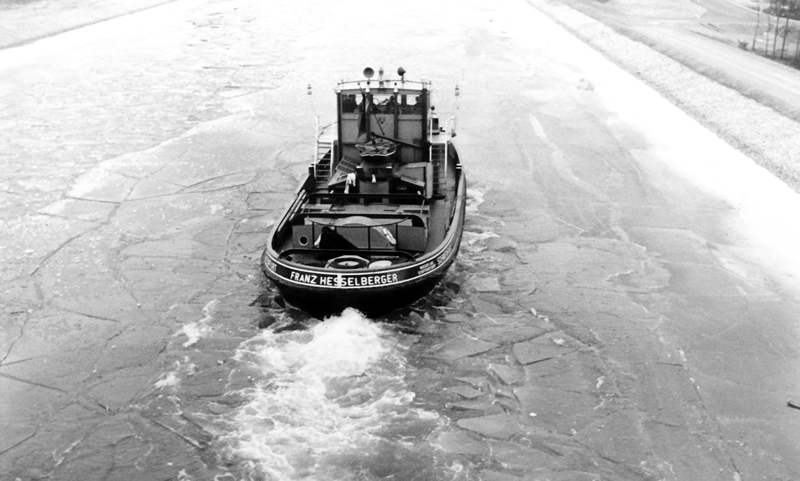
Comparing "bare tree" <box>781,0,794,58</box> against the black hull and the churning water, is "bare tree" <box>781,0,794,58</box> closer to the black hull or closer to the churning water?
the black hull

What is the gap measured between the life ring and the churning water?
0.78 meters

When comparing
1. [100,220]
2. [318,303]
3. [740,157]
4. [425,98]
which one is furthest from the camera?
[740,157]

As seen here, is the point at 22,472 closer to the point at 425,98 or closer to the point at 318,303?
the point at 318,303

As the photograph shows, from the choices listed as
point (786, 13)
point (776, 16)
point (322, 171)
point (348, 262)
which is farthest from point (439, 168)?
point (776, 16)

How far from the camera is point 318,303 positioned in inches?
515

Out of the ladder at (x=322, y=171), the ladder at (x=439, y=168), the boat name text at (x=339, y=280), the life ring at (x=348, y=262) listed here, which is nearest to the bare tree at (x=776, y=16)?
the ladder at (x=439, y=168)

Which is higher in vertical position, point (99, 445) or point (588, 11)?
point (588, 11)

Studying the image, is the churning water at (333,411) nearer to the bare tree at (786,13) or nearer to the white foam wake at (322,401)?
the white foam wake at (322,401)

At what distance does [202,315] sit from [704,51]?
97.6 feet

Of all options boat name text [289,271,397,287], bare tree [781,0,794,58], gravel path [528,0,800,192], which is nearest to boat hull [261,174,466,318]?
boat name text [289,271,397,287]

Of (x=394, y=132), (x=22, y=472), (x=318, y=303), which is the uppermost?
(x=394, y=132)

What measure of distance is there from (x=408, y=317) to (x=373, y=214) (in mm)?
2099

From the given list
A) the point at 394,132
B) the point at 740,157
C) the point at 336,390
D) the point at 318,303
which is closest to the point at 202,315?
the point at 318,303

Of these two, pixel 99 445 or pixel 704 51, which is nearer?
pixel 99 445
